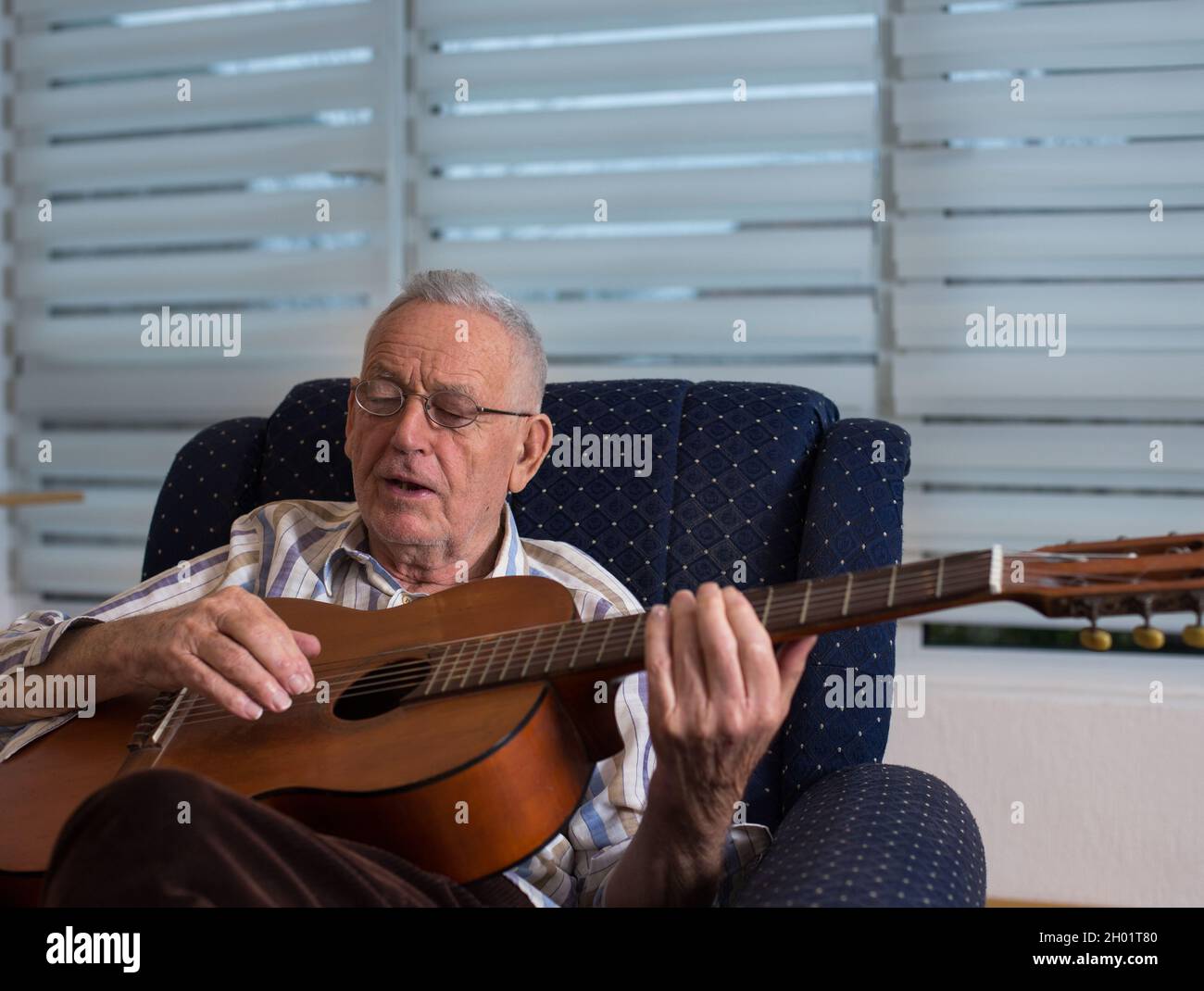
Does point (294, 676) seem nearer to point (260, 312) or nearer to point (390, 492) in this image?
point (390, 492)

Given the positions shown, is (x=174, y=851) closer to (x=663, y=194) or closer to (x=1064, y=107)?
(x=663, y=194)

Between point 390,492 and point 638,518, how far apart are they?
45cm

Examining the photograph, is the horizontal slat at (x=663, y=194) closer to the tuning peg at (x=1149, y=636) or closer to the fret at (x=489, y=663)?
the fret at (x=489, y=663)

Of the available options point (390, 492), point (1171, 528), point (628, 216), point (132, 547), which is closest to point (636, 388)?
point (390, 492)

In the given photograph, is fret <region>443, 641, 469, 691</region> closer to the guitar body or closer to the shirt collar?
the guitar body

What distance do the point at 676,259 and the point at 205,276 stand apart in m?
1.33

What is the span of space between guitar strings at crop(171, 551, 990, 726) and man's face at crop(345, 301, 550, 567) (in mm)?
Answer: 323

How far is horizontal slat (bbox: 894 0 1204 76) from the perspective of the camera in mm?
2463

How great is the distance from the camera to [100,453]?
3.24 meters

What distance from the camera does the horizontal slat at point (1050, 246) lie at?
2494 millimetres

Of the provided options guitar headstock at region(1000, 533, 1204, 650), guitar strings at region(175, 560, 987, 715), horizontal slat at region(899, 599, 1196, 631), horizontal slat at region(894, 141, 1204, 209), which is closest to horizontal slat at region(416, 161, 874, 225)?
horizontal slat at region(894, 141, 1204, 209)

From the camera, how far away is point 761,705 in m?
1.20

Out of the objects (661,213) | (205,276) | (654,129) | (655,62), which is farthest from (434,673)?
(205,276)

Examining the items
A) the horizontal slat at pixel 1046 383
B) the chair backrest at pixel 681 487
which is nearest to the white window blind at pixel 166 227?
the chair backrest at pixel 681 487
